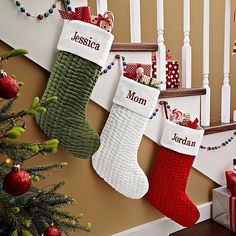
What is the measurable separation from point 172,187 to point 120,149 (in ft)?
1.00

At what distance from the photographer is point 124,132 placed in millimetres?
1183

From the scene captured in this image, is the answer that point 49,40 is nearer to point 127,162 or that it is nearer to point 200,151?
point 127,162

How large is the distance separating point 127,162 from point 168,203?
29 centimetres

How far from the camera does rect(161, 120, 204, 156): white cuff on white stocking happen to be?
51.5 inches

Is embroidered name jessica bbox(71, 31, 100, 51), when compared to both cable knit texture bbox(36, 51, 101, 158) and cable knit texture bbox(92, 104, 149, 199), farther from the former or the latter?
cable knit texture bbox(92, 104, 149, 199)

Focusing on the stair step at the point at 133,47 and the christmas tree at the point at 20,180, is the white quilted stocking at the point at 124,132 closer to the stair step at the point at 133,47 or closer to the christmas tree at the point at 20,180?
the stair step at the point at 133,47

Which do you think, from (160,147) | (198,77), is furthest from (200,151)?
(198,77)

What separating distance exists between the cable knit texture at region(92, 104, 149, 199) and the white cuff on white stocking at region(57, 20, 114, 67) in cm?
24

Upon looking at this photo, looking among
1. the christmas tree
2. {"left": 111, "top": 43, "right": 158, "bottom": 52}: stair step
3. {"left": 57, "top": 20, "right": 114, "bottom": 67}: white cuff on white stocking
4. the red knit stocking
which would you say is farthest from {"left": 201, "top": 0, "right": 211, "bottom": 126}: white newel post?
the christmas tree

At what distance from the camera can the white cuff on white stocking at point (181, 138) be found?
1308mm

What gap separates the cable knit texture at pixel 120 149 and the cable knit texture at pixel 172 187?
0.48ft

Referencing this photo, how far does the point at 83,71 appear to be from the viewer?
1.05 metres

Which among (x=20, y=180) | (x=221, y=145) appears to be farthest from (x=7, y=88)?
(x=221, y=145)

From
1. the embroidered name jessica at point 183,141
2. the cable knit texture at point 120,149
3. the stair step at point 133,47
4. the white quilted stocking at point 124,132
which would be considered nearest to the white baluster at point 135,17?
the stair step at point 133,47
